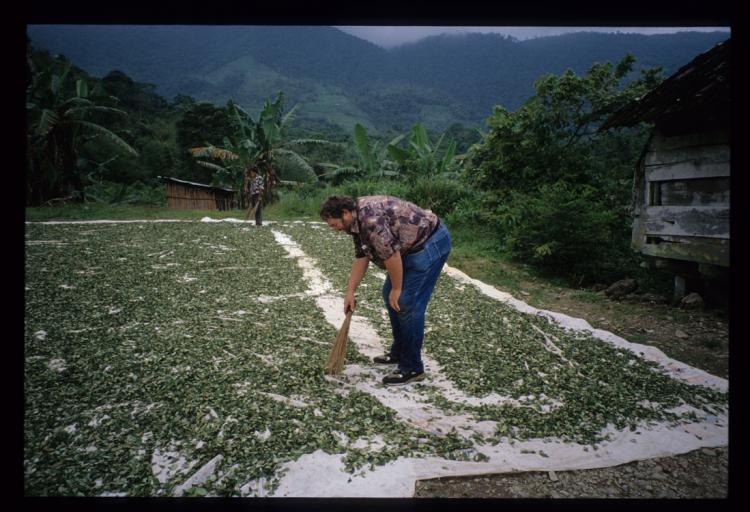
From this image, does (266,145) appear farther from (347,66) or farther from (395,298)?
(347,66)

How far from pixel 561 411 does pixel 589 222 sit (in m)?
4.55

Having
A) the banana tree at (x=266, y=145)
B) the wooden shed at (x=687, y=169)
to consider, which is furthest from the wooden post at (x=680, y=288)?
the banana tree at (x=266, y=145)

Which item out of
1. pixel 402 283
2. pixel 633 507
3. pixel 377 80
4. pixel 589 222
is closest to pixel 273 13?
pixel 402 283

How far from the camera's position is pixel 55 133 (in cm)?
1419

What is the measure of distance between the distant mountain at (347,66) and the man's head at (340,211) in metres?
27.3

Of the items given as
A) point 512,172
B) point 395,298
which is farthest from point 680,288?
point 512,172

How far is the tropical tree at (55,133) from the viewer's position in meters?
13.3

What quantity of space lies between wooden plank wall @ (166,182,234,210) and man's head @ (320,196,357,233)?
1495 centimetres

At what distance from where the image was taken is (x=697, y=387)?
2996 mm

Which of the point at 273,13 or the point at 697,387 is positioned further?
the point at 697,387

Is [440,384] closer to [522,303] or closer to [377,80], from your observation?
[522,303]

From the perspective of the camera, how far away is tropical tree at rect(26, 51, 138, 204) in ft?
43.6

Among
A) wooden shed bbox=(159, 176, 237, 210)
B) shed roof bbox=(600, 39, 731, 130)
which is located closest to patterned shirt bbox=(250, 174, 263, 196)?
wooden shed bbox=(159, 176, 237, 210)

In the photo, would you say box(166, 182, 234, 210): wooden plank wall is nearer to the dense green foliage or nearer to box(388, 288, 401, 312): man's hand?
the dense green foliage
